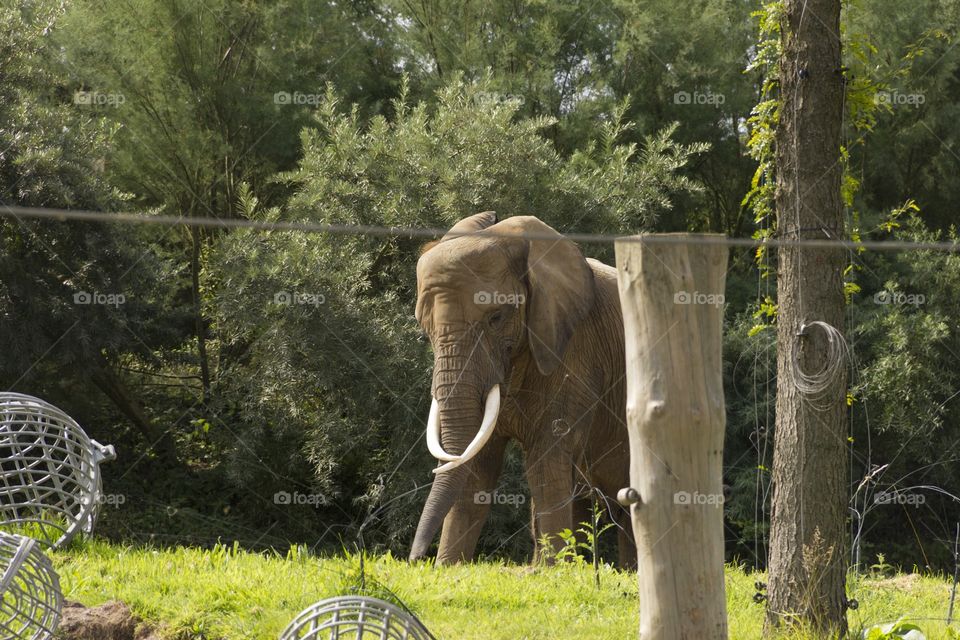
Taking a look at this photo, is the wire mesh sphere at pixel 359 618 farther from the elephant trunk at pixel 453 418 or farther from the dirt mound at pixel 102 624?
the elephant trunk at pixel 453 418

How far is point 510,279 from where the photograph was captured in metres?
8.59

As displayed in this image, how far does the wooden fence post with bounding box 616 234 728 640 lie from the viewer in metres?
4.82

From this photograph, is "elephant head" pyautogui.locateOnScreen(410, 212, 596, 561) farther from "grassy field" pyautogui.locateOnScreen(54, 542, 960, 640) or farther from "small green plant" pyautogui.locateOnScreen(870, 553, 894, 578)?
"small green plant" pyautogui.locateOnScreen(870, 553, 894, 578)

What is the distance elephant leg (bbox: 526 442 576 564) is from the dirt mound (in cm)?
315

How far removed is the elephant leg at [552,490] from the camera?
840 cm

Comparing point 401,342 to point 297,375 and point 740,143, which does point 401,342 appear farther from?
point 740,143

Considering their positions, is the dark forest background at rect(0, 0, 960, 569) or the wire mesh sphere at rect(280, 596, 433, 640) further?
the dark forest background at rect(0, 0, 960, 569)

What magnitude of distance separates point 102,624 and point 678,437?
3198mm

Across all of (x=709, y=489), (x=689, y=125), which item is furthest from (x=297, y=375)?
(x=709, y=489)

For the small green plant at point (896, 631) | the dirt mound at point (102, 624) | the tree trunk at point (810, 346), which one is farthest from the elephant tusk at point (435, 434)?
the small green plant at point (896, 631)

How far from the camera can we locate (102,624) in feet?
19.7

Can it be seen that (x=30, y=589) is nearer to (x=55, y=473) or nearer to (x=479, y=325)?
(x=55, y=473)

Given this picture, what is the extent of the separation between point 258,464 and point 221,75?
17.5 feet

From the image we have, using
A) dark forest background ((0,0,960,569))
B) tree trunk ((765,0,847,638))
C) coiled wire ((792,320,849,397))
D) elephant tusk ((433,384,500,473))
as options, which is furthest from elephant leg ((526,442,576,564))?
dark forest background ((0,0,960,569))
